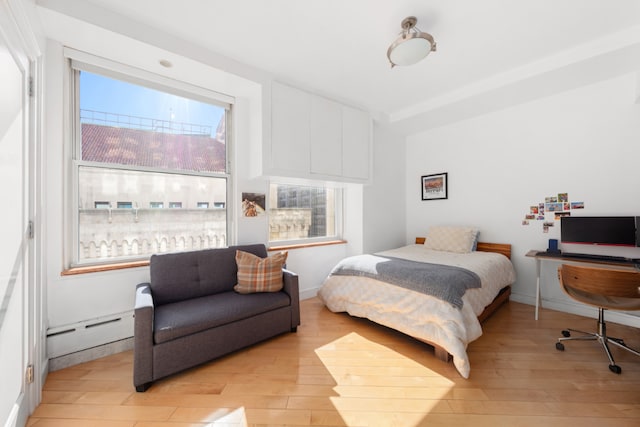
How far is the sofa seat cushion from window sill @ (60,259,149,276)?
1.71ft

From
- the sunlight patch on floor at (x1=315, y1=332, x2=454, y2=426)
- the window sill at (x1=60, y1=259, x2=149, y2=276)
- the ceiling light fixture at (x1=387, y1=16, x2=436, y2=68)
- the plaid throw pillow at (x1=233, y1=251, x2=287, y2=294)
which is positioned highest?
the ceiling light fixture at (x1=387, y1=16, x2=436, y2=68)

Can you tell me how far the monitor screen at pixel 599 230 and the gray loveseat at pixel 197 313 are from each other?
3193 millimetres

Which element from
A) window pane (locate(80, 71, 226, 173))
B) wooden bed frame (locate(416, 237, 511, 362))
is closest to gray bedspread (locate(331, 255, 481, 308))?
wooden bed frame (locate(416, 237, 511, 362))

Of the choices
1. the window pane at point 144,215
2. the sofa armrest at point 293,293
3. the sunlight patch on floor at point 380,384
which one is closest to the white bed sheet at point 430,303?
the sunlight patch on floor at point 380,384

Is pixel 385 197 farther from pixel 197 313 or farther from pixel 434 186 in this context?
pixel 197 313

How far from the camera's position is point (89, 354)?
2111 millimetres

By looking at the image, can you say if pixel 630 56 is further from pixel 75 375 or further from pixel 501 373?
pixel 75 375

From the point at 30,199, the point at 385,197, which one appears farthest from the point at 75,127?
the point at 385,197

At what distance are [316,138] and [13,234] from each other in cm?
264

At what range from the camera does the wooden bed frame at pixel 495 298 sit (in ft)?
6.83

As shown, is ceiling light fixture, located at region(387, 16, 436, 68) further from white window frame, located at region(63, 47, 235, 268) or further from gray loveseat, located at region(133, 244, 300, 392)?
white window frame, located at region(63, 47, 235, 268)

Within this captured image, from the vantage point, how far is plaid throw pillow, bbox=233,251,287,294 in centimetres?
245

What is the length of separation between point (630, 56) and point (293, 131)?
10.7ft

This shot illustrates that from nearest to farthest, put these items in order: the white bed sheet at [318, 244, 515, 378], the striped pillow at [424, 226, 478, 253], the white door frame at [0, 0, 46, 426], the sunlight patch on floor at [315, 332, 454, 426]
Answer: the white door frame at [0, 0, 46, 426] → the sunlight patch on floor at [315, 332, 454, 426] → the white bed sheet at [318, 244, 515, 378] → the striped pillow at [424, 226, 478, 253]
